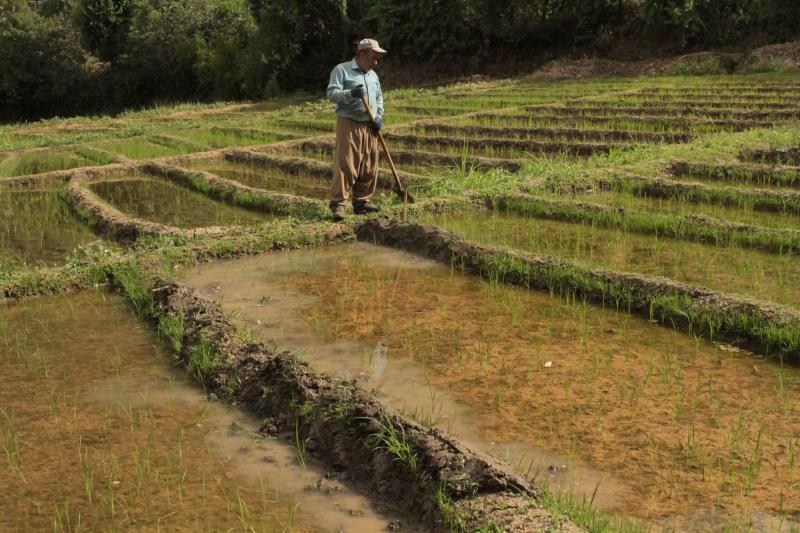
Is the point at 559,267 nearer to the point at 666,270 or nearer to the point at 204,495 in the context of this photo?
the point at 666,270

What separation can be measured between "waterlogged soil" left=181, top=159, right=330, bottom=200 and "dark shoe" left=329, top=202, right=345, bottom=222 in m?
1.44

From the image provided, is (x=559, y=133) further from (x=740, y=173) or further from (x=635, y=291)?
(x=635, y=291)

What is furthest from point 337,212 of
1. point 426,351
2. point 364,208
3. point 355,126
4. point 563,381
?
point 563,381

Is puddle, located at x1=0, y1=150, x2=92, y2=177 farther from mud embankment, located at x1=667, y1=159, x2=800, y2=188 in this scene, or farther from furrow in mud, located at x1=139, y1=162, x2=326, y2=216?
mud embankment, located at x1=667, y1=159, x2=800, y2=188

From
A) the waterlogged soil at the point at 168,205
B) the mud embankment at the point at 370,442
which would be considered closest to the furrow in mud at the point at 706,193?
the waterlogged soil at the point at 168,205

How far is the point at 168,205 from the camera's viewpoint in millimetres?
8516

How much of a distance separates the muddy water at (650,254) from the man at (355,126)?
68 cm

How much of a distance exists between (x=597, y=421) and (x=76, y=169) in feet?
27.8

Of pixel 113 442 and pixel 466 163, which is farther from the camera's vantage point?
pixel 466 163

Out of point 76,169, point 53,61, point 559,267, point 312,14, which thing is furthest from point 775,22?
point 53,61

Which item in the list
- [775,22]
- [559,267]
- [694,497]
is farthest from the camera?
[775,22]

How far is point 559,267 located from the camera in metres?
5.24

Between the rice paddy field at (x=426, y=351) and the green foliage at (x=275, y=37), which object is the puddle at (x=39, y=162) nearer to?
the rice paddy field at (x=426, y=351)

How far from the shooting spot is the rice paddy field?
2.96 metres
